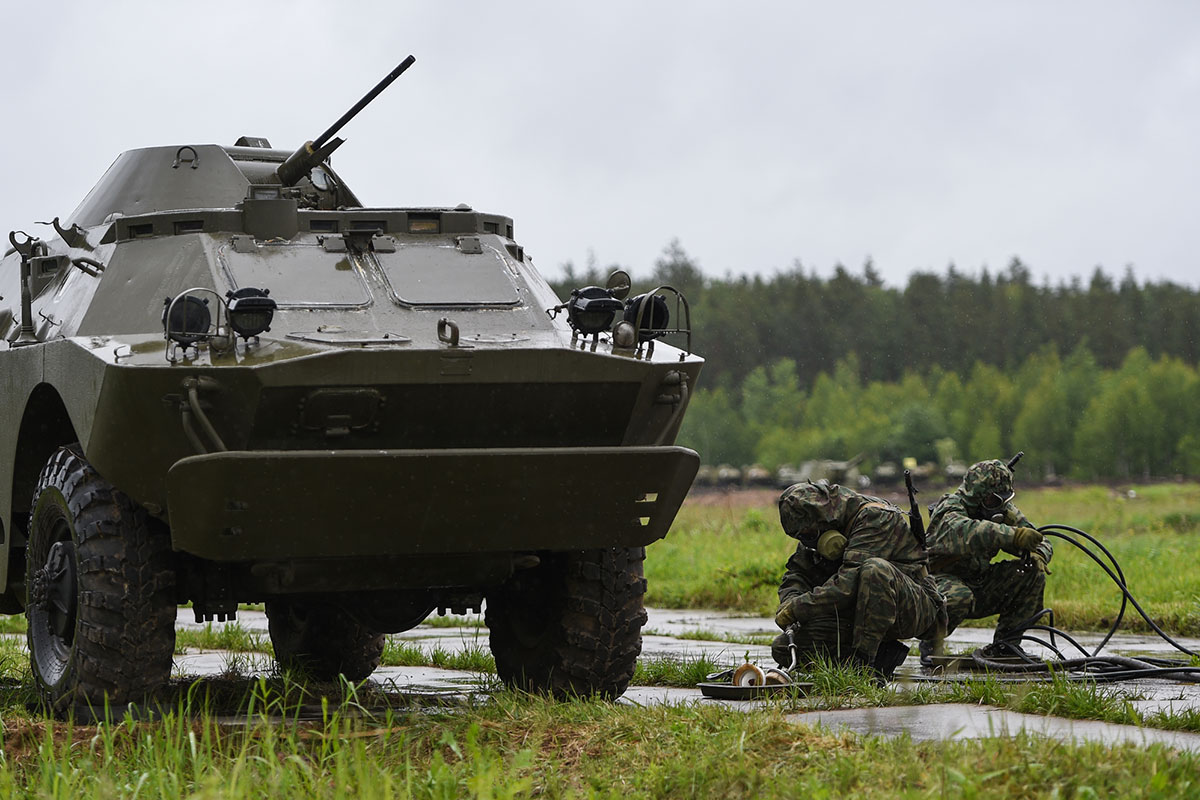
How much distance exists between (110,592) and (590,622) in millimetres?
1784

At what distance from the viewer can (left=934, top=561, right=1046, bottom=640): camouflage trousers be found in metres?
7.65

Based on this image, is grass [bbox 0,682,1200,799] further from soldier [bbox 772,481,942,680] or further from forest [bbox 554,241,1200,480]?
forest [bbox 554,241,1200,480]

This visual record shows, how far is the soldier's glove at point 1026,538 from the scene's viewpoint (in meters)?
7.45

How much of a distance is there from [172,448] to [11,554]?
1.68 meters

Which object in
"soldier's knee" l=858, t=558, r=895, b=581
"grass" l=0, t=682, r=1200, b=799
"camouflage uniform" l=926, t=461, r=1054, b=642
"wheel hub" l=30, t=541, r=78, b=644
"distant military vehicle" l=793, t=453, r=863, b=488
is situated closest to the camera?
"grass" l=0, t=682, r=1200, b=799

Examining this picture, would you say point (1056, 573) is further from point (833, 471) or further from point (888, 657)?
point (833, 471)

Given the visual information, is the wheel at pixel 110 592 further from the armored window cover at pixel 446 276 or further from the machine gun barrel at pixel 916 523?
the machine gun barrel at pixel 916 523

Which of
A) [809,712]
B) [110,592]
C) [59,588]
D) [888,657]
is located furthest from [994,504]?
[59,588]

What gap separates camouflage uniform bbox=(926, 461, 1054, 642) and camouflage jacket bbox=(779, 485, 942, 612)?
48 centimetres

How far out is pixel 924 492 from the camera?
4075 cm

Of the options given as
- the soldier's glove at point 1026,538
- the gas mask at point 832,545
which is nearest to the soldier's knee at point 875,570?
the gas mask at point 832,545

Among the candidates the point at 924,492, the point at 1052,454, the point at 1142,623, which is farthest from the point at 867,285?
the point at 1142,623

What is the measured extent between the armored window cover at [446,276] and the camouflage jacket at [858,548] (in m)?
1.46

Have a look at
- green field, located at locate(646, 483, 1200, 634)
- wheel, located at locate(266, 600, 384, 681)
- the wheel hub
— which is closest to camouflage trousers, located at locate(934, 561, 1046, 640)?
green field, located at locate(646, 483, 1200, 634)
